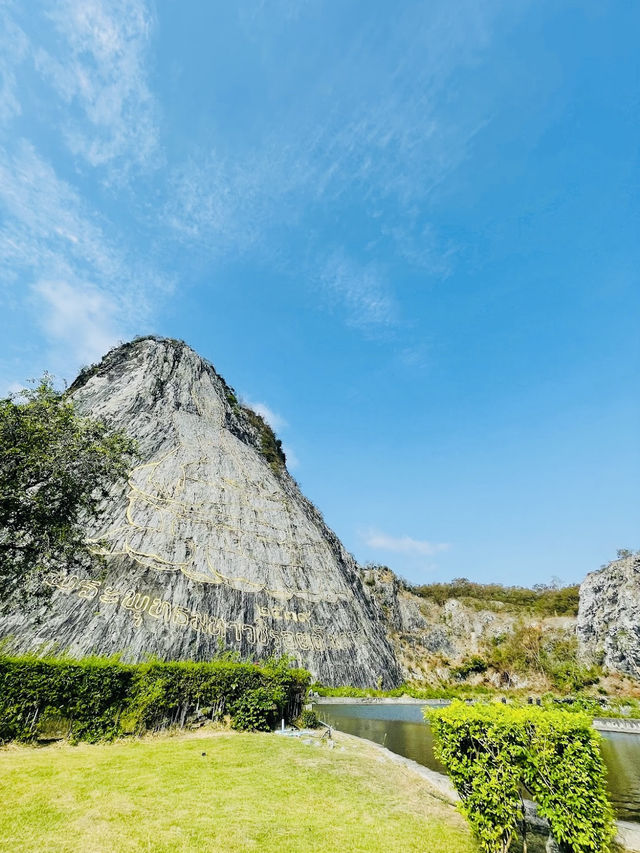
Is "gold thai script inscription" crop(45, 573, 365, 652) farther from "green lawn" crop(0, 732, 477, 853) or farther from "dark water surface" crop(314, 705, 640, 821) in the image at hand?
"green lawn" crop(0, 732, 477, 853)

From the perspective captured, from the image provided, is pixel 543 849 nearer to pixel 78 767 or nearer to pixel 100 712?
pixel 78 767

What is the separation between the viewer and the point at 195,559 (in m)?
28.2

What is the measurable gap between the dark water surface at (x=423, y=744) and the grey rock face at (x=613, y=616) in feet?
91.7

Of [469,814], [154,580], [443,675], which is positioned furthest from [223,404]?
[469,814]

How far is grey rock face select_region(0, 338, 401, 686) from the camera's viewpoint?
70.3 ft

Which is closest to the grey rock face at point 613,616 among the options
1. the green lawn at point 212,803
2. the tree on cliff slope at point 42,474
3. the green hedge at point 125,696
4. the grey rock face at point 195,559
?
the grey rock face at point 195,559

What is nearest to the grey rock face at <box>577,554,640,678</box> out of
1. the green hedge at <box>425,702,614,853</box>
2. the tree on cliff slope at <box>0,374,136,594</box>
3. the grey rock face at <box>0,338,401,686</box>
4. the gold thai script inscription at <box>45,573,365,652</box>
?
the grey rock face at <box>0,338,401,686</box>

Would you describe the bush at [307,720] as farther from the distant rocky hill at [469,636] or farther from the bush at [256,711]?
the distant rocky hill at [469,636]

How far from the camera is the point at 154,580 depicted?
2469 centimetres

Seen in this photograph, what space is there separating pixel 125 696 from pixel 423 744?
32.4 feet

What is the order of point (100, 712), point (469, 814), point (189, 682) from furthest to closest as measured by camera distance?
point (189, 682) → point (100, 712) → point (469, 814)

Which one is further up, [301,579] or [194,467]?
[194,467]

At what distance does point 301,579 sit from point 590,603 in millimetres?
39029

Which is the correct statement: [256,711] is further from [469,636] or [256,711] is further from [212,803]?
[469,636]
